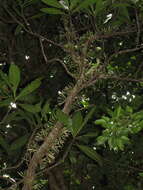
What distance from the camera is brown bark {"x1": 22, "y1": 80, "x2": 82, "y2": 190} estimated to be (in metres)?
0.82

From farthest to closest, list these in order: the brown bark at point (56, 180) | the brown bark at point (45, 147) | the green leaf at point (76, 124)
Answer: the brown bark at point (56, 180), the green leaf at point (76, 124), the brown bark at point (45, 147)

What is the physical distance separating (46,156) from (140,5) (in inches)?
24.7

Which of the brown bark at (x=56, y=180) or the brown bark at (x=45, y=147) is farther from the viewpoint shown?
the brown bark at (x=56, y=180)

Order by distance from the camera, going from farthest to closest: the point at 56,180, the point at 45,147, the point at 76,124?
the point at 56,180, the point at 76,124, the point at 45,147

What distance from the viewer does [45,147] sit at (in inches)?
32.9

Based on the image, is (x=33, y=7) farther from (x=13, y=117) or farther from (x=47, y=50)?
(x=13, y=117)

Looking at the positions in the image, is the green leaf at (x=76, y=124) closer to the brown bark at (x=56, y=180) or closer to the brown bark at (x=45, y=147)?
the brown bark at (x=45, y=147)

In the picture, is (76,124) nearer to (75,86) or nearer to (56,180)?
(75,86)

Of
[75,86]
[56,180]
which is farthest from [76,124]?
[56,180]

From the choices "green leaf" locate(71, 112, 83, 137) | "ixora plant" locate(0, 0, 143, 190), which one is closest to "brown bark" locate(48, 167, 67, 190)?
"ixora plant" locate(0, 0, 143, 190)

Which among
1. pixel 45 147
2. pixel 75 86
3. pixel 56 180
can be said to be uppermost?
pixel 75 86

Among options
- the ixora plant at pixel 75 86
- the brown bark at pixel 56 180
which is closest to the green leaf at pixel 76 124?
the ixora plant at pixel 75 86

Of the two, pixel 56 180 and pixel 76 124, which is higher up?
pixel 76 124

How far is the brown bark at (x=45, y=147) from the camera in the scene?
82 cm
